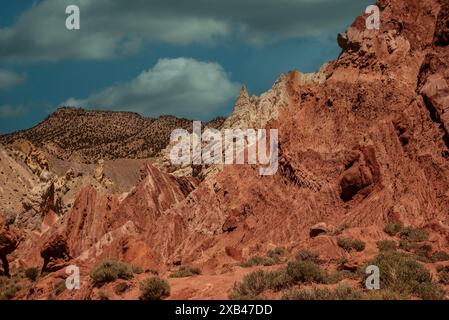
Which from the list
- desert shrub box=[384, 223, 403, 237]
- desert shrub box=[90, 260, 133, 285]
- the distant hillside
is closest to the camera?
desert shrub box=[90, 260, 133, 285]

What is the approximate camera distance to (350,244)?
2438 centimetres

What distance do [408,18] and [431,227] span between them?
18.1 metres

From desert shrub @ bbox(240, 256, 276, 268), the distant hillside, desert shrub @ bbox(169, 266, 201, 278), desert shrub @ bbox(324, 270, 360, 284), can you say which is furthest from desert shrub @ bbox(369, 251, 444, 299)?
the distant hillside

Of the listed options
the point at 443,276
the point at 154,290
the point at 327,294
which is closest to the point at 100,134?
the point at 154,290

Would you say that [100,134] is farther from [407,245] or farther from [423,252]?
[423,252]

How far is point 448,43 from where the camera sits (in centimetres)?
3378

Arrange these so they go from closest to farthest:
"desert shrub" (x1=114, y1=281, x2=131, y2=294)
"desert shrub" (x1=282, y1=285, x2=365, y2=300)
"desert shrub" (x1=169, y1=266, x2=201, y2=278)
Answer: "desert shrub" (x1=282, y1=285, x2=365, y2=300) < "desert shrub" (x1=114, y1=281, x2=131, y2=294) < "desert shrub" (x1=169, y1=266, x2=201, y2=278)

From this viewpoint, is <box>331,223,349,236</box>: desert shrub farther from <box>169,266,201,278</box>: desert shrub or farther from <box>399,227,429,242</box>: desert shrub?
<box>169,266,201,278</box>: desert shrub

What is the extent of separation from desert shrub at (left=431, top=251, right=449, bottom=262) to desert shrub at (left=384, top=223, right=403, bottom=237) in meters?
4.66

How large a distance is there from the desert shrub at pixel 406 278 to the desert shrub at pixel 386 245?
16.9ft

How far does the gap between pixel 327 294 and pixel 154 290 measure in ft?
17.6

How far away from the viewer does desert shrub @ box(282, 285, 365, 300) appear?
14828 millimetres
